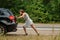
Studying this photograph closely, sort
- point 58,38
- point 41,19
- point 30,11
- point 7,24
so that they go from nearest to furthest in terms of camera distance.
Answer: point 58,38, point 7,24, point 41,19, point 30,11

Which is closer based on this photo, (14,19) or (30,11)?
(14,19)

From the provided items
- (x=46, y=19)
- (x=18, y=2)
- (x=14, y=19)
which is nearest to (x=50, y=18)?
(x=46, y=19)

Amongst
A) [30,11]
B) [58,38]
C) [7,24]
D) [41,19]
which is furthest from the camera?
[30,11]

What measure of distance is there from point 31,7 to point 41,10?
1.15m

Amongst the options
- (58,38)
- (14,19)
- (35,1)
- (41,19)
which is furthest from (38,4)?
(58,38)

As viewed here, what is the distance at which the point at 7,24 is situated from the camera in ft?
51.1

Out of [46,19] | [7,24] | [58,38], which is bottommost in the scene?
[46,19]

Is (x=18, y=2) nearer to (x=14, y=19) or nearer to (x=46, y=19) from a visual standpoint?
(x=46, y=19)

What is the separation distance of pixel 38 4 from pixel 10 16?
15432mm

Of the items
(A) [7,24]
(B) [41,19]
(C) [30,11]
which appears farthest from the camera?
(C) [30,11]

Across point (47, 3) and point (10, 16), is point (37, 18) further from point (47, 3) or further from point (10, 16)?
point (10, 16)

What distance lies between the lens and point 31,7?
31.3 metres

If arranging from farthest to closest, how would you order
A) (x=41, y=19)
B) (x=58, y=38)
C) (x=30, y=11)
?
(x=30, y=11) → (x=41, y=19) → (x=58, y=38)

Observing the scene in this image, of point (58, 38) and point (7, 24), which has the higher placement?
point (58, 38)
